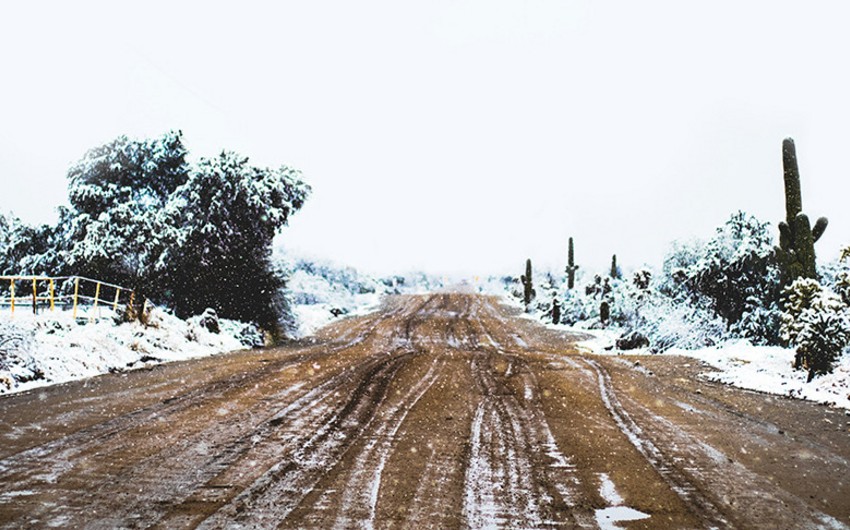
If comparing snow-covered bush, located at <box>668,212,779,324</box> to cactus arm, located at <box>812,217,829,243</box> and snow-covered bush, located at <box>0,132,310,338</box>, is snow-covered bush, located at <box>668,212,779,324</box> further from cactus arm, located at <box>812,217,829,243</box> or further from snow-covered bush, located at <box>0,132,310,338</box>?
snow-covered bush, located at <box>0,132,310,338</box>

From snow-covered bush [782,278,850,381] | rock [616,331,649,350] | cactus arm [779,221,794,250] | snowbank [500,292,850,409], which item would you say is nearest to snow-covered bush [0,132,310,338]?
rock [616,331,649,350]

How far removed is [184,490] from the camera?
169 inches

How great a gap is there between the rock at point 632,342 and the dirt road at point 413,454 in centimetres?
840

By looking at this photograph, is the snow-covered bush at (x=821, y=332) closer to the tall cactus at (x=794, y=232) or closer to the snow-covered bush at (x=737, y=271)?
the tall cactus at (x=794, y=232)

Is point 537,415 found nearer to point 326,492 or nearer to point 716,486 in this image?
point 716,486

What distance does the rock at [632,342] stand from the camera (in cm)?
1864

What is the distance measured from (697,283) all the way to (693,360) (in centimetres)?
484

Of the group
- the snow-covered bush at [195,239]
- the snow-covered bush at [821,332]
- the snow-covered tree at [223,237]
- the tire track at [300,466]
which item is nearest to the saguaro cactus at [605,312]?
the snow-covered bush at [195,239]

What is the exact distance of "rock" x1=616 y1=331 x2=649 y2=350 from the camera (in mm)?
18641

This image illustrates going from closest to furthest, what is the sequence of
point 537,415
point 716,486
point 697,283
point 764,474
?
1. point 716,486
2. point 764,474
3. point 537,415
4. point 697,283

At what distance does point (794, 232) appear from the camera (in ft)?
44.2

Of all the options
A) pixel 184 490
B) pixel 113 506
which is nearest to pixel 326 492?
pixel 184 490

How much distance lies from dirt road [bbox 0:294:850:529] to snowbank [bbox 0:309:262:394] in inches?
31.3

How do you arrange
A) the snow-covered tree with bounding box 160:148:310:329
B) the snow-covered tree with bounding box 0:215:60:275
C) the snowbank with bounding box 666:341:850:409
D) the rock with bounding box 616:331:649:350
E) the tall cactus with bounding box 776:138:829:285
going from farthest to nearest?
the snow-covered tree with bounding box 0:215:60:275
the snow-covered tree with bounding box 160:148:310:329
the rock with bounding box 616:331:649:350
the tall cactus with bounding box 776:138:829:285
the snowbank with bounding box 666:341:850:409
